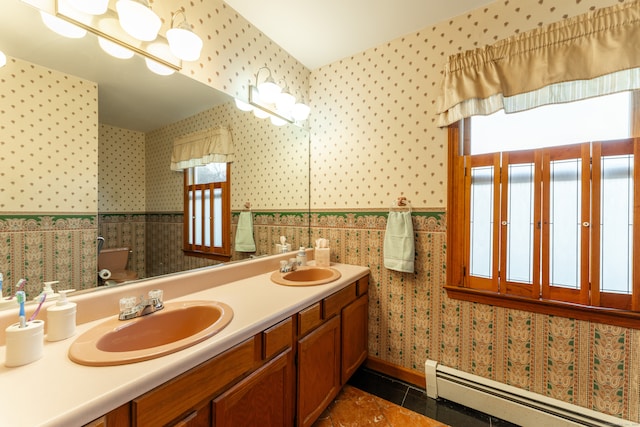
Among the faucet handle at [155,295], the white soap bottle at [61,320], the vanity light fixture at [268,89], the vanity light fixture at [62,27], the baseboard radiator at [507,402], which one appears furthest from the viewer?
the vanity light fixture at [268,89]

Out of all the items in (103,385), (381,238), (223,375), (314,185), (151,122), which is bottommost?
(223,375)

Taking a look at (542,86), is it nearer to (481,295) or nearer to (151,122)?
(481,295)

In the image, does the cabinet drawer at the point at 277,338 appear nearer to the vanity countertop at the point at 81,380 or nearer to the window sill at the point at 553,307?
the vanity countertop at the point at 81,380

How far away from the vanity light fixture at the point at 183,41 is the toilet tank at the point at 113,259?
0.97m

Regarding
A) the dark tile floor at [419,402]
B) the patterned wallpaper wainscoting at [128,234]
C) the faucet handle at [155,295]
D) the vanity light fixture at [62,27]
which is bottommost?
the dark tile floor at [419,402]

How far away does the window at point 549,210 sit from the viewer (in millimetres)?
1271

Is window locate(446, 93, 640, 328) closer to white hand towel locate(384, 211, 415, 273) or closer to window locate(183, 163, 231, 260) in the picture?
white hand towel locate(384, 211, 415, 273)

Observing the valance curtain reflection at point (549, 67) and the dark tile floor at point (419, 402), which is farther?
the dark tile floor at point (419, 402)

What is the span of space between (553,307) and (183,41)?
2.34m

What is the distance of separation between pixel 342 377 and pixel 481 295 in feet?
3.27

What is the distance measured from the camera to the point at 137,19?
1083mm

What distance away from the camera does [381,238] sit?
191 centimetres

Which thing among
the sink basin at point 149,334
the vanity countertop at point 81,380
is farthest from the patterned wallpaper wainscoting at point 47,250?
the sink basin at point 149,334

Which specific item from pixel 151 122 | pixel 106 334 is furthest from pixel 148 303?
pixel 151 122
